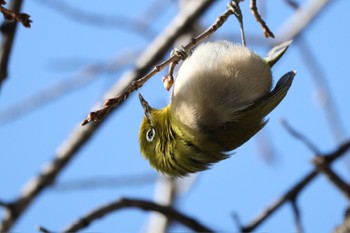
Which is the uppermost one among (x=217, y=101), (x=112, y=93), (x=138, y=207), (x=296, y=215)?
(x=112, y=93)

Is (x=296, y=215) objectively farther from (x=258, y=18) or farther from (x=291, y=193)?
(x=258, y=18)

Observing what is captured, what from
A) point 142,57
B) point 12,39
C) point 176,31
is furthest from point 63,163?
point 12,39

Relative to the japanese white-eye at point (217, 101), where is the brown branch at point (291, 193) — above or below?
below

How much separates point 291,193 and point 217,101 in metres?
0.82

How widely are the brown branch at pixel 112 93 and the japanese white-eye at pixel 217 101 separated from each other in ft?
3.53

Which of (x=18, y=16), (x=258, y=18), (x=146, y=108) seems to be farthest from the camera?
(x=146, y=108)

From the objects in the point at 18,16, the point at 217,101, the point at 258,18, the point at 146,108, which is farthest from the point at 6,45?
the point at 258,18

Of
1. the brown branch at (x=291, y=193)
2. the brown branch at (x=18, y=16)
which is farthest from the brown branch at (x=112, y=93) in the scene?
the brown branch at (x=18, y=16)

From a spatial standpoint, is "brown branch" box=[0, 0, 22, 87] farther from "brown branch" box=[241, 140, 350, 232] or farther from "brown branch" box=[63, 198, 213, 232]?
"brown branch" box=[241, 140, 350, 232]

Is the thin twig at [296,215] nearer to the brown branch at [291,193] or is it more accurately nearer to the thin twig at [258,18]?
the brown branch at [291,193]

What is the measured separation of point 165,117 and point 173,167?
0.25 m

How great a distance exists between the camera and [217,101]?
123 inches

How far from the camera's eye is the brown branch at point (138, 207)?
11.4 feet

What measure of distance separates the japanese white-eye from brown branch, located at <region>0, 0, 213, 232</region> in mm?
1077
